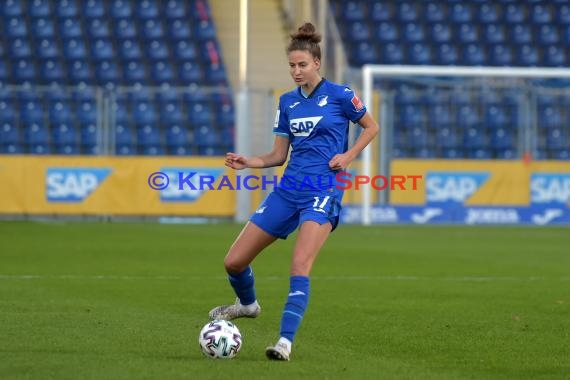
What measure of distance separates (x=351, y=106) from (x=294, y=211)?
77 centimetres

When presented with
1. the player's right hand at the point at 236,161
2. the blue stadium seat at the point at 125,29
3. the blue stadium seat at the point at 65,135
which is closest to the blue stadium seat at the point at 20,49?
the blue stadium seat at the point at 125,29

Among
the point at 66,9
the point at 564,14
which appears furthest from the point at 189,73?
the point at 564,14

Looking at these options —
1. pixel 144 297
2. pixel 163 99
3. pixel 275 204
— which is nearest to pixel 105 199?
pixel 163 99

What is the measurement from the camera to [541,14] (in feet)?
107

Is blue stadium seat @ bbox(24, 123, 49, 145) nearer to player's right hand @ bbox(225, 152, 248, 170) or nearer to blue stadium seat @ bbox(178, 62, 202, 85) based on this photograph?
blue stadium seat @ bbox(178, 62, 202, 85)

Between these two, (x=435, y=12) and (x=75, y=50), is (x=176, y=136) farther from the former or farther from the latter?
(x=435, y=12)

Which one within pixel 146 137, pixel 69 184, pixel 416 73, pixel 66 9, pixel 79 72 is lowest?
pixel 69 184

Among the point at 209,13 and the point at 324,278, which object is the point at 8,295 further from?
the point at 209,13

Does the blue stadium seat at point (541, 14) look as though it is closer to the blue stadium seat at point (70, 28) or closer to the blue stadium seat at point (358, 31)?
the blue stadium seat at point (358, 31)

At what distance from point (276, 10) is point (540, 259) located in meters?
15.8

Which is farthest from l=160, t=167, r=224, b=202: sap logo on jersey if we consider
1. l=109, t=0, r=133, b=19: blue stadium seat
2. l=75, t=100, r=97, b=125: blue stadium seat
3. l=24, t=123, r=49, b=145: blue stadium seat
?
l=109, t=0, r=133, b=19: blue stadium seat

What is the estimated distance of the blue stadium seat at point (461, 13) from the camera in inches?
1266

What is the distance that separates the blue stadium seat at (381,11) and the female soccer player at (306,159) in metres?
24.2

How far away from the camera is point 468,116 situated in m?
27.1
